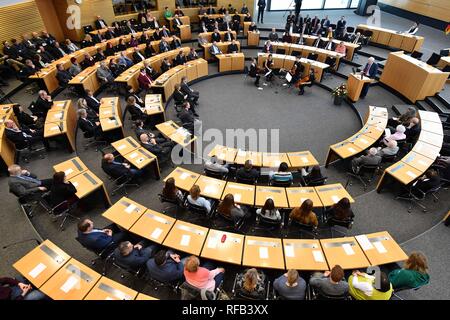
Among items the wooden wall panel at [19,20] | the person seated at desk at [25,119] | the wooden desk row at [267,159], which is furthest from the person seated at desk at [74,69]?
the wooden desk row at [267,159]

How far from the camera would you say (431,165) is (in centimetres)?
759

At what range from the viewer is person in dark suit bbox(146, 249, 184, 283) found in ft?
15.4

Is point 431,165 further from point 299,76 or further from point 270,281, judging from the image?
point 299,76

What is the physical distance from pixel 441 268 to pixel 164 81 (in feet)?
35.9

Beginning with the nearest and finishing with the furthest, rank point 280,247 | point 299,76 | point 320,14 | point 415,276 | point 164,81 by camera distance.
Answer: point 415,276 < point 280,247 < point 164,81 < point 299,76 < point 320,14

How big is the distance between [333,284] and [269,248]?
4.20 feet

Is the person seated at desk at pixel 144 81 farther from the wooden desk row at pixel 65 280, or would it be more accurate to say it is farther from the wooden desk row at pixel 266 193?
the wooden desk row at pixel 65 280

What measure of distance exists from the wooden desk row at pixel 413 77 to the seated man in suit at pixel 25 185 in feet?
44.4

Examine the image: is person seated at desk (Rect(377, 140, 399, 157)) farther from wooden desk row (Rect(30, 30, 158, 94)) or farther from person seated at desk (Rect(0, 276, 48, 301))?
wooden desk row (Rect(30, 30, 158, 94))

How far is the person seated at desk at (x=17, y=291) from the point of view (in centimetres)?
427

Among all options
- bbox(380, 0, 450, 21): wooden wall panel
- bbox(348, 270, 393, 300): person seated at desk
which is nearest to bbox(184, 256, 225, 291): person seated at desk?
bbox(348, 270, 393, 300): person seated at desk

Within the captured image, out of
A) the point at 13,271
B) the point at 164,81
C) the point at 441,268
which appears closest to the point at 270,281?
the point at 441,268

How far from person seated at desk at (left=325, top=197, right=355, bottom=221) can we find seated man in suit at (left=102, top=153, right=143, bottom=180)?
16.9 feet

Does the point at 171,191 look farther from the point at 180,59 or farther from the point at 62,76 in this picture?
the point at 180,59
